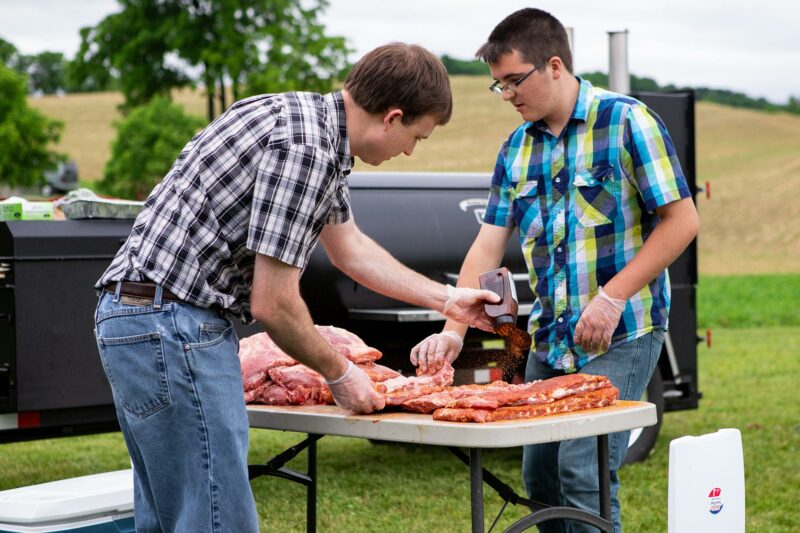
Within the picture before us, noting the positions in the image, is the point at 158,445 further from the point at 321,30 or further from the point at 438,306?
the point at 321,30

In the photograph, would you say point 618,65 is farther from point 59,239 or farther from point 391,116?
point 391,116

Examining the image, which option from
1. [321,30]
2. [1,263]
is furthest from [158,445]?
[321,30]

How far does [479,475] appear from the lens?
10.4ft

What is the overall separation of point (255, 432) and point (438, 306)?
6.37 meters

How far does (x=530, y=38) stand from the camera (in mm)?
3857

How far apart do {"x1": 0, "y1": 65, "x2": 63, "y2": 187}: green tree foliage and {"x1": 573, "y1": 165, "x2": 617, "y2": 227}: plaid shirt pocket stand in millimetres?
54913

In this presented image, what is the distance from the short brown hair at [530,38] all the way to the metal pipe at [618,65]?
4336 mm

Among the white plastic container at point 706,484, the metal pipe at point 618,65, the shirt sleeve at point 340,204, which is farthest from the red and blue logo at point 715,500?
the metal pipe at point 618,65

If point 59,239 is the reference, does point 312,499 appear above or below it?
below

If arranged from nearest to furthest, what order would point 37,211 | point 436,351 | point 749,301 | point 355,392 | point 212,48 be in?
point 355,392
point 436,351
point 37,211
point 749,301
point 212,48

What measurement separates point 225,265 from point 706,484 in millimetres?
1845

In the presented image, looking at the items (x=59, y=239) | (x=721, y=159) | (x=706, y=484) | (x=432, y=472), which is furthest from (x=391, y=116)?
(x=721, y=159)

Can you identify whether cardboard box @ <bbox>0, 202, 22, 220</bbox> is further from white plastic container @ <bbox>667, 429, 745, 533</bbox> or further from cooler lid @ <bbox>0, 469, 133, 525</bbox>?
white plastic container @ <bbox>667, 429, 745, 533</bbox>

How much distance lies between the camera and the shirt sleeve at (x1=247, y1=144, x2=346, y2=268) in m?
2.79
